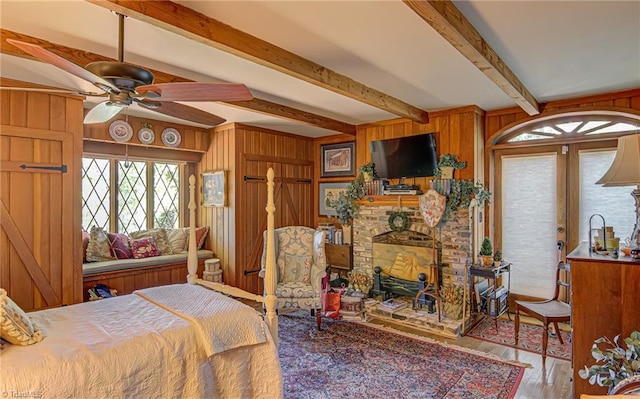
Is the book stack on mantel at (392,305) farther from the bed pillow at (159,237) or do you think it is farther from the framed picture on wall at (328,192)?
the bed pillow at (159,237)

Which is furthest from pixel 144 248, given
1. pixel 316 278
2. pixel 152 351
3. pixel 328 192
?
pixel 152 351

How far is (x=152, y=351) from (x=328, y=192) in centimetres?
407

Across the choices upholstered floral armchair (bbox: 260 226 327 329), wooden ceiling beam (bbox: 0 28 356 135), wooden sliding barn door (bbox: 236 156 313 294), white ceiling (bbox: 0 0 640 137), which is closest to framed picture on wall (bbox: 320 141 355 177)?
wooden sliding barn door (bbox: 236 156 313 294)

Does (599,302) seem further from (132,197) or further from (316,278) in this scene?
(132,197)

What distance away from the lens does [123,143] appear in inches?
173

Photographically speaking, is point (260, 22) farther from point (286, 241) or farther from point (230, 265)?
point (230, 265)

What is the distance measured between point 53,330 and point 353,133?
160 inches

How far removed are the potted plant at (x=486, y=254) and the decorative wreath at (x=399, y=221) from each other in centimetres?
88

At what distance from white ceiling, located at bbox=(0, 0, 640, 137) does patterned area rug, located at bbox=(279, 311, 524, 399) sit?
2.48 meters

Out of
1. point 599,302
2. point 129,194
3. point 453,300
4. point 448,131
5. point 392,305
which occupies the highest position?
point 448,131

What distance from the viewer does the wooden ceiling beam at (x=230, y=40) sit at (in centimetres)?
173

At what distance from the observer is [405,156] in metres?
4.41

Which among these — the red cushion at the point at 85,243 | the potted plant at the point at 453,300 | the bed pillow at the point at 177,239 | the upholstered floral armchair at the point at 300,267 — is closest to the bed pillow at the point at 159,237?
the bed pillow at the point at 177,239

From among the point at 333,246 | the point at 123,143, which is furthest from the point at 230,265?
the point at 123,143
